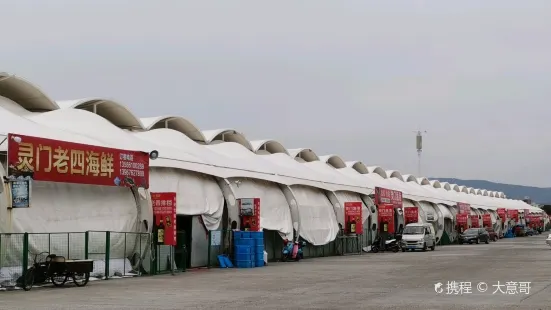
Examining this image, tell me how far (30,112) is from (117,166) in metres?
8.76

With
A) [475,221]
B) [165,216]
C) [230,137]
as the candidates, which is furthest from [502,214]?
[165,216]

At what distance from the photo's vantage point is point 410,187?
72.8 meters

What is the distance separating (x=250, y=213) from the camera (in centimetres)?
3366

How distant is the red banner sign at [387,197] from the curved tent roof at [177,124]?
47.3ft

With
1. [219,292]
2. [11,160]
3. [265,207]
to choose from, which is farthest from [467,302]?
[265,207]

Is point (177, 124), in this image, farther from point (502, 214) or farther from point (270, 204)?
point (502, 214)

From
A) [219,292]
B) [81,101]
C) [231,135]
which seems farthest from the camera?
[231,135]

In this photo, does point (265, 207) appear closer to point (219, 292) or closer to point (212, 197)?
point (212, 197)

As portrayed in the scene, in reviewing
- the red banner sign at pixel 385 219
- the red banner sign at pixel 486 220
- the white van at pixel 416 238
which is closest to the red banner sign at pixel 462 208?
the red banner sign at pixel 486 220

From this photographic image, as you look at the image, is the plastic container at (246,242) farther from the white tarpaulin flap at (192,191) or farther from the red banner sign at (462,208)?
the red banner sign at (462,208)

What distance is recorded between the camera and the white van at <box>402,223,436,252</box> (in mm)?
49531

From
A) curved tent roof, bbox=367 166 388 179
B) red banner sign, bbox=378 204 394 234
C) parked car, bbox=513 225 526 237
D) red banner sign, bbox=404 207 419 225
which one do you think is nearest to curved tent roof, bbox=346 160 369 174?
curved tent roof, bbox=367 166 388 179

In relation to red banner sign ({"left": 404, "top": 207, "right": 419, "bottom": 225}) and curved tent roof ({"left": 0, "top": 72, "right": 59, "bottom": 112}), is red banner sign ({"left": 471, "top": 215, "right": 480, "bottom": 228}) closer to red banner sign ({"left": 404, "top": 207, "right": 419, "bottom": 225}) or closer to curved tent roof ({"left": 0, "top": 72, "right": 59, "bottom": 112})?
red banner sign ({"left": 404, "top": 207, "right": 419, "bottom": 225})

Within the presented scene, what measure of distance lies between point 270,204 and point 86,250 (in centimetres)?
1548
